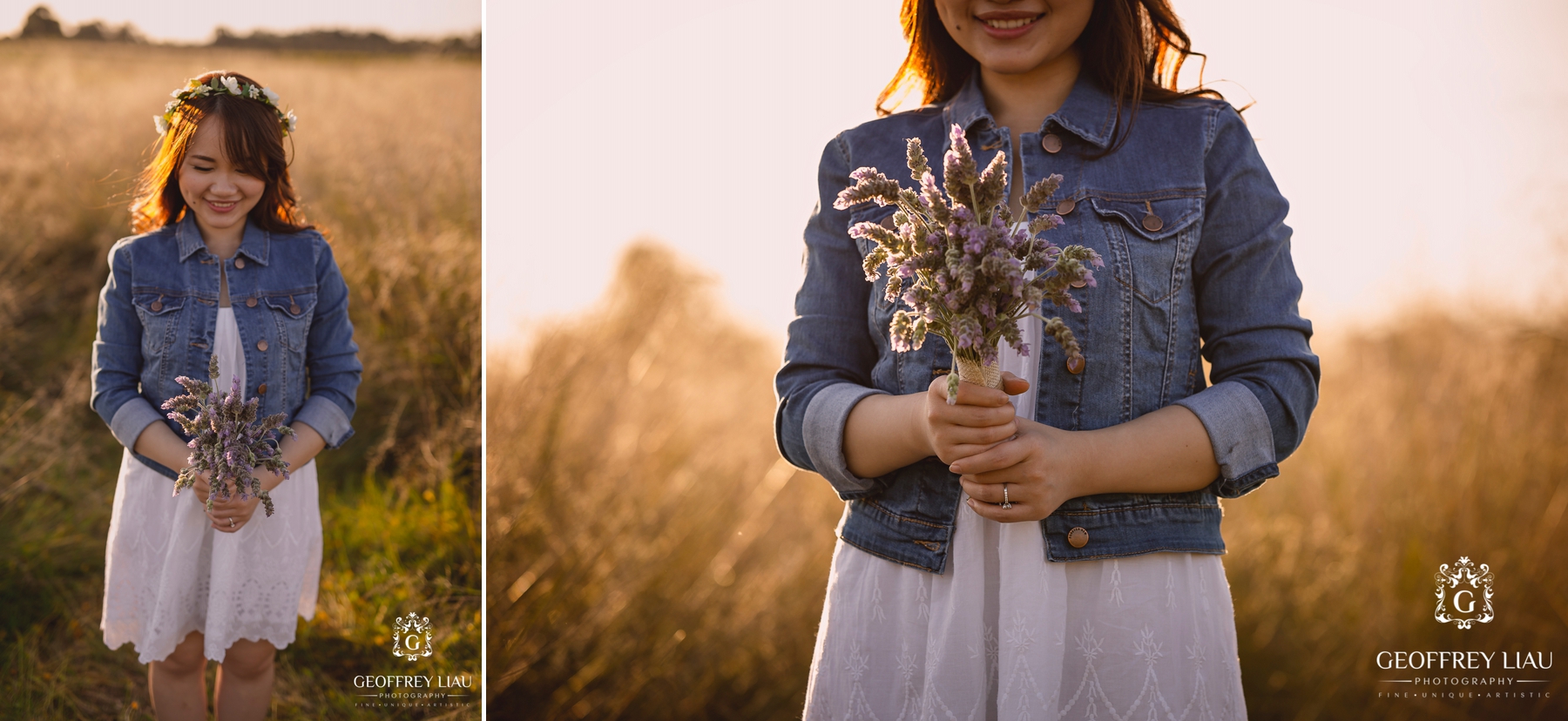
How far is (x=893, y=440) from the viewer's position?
137cm

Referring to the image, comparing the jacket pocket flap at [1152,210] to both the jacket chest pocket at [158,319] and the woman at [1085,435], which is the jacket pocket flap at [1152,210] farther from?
the jacket chest pocket at [158,319]

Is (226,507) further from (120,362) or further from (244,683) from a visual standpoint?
(244,683)

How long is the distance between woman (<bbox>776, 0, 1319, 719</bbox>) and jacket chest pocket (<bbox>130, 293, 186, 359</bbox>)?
1.22m

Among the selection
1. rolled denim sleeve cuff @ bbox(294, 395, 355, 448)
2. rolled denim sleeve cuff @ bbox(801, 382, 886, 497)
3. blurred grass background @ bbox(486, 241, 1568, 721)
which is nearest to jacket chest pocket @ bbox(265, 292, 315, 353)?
rolled denim sleeve cuff @ bbox(294, 395, 355, 448)

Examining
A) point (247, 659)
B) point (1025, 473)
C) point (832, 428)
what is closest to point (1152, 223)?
point (1025, 473)

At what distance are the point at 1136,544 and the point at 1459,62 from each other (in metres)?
2.64

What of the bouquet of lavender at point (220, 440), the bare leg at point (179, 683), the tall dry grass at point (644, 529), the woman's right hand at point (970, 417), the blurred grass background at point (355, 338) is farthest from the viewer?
the tall dry grass at point (644, 529)

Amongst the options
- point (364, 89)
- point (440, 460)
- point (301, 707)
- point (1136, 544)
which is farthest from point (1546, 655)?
point (364, 89)

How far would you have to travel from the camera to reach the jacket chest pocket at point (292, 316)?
6.49ft

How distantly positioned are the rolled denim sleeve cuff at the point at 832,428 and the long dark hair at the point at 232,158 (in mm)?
1257

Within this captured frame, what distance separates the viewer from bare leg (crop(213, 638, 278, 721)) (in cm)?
207

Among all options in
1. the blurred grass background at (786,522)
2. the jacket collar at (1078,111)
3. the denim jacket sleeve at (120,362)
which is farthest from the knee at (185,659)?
the jacket collar at (1078,111)

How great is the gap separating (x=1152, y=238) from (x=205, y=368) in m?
1.71

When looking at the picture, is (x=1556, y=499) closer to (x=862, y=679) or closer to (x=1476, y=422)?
(x=1476, y=422)
